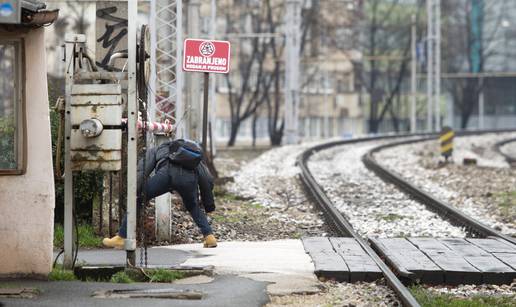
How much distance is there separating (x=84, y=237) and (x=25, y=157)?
3.68 meters

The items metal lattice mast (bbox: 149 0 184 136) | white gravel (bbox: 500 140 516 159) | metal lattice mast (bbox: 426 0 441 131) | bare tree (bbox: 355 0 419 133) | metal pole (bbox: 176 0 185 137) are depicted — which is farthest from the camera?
bare tree (bbox: 355 0 419 133)

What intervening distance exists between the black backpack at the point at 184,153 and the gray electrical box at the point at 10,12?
10.4ft

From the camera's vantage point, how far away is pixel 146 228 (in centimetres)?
1348

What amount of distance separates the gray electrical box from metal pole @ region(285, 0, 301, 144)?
3661cm

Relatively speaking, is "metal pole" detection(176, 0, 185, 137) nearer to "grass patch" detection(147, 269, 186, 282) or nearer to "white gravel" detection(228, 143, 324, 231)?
"white gravel" detection(228, 143, 324, 231)

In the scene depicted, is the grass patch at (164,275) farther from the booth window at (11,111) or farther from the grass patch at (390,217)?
the grass patch at (390,217)

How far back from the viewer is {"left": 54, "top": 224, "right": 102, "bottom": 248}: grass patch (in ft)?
42.1

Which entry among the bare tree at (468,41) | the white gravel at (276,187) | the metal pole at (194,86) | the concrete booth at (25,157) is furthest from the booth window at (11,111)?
the bare tree at (468,41)

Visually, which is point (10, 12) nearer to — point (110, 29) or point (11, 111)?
point (11, 111)

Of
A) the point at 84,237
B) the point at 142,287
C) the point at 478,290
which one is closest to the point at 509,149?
the point at 84,237

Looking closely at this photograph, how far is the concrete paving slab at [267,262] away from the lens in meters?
9.68

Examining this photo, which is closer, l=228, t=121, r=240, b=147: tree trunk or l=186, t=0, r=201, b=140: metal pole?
l=186, t=0, r=201, b=140: metal pole

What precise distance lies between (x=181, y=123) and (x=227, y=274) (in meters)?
4.93

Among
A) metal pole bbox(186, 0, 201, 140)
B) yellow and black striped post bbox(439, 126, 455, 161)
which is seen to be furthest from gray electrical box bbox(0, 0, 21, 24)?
yellow and black striped post bbox(439, 126, 455, 161)
